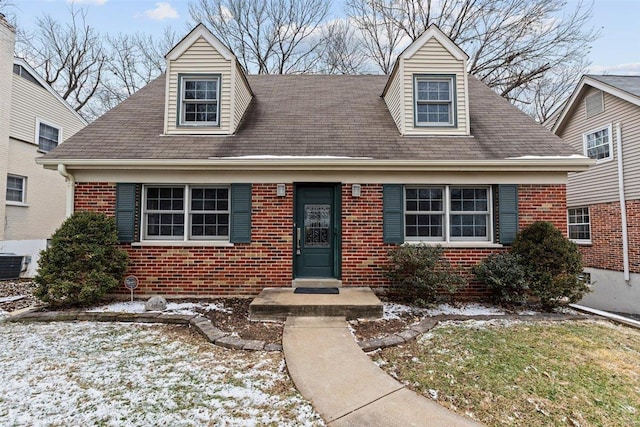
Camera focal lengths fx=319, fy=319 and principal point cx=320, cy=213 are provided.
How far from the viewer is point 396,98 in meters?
7.66

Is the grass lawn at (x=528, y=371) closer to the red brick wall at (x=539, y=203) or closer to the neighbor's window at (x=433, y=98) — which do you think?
the red brick wall at (x=539, y=203)

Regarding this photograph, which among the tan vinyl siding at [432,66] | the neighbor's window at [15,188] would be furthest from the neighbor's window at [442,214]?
the neighbor's window at [15,188]

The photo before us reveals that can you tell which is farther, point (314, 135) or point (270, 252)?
point (314, 135)

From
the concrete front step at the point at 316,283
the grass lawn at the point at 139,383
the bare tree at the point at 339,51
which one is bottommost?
A: the grass lawn at the point at 139,383

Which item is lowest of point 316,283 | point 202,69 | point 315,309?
point 315,309

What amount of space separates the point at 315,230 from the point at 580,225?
11.0 m

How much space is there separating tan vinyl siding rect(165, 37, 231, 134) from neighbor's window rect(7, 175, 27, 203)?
8.15 meters

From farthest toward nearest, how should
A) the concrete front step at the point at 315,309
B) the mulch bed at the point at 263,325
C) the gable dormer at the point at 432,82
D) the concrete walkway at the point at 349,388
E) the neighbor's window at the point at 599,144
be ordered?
the neighbor's window at the point at 599,144, the gable dormer at the point at 432,82, the concrete front step at the point at 315,309, the mulch bed at the point at 263,325, the concrete walkway at the point at 349,388

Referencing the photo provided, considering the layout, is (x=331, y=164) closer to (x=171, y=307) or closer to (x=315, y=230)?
(x=315, y=230)

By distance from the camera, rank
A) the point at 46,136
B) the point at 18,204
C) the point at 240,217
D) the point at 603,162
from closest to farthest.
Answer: the point at 240,217, the point at 603,162, the point at 18,204, the point at 46,136

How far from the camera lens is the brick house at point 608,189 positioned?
383 inches

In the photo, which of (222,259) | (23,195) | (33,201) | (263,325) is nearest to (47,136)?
(23,195)

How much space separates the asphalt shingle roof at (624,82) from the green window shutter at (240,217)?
1180 cm

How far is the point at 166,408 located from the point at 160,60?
20.4 metres
